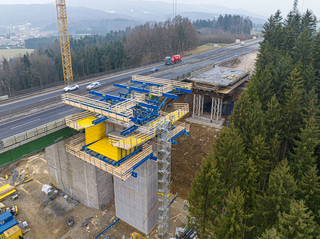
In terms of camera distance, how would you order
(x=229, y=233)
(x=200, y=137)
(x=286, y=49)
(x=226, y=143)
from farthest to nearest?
(x=286, y=49) < (x=200, y=137) < (x=226, y=143) < (x=229, y=233)

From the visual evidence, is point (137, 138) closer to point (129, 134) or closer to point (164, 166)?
point (129, 134)

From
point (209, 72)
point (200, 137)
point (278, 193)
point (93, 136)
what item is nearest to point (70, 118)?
point (93, 136)

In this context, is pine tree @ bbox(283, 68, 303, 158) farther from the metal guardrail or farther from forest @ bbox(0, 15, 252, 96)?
forest @ bbox(0, 15, 252, 96)

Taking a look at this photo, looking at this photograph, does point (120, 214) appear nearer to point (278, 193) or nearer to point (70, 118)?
point (70, 118)

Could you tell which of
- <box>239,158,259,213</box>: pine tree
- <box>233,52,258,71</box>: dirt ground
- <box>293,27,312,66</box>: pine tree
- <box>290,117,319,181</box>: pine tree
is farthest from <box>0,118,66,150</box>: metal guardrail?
<box>233,52,258,71</box>: dirt ground

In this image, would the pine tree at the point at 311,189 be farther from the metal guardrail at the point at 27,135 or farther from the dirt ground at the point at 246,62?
the dirt ground at the point at 246,62
